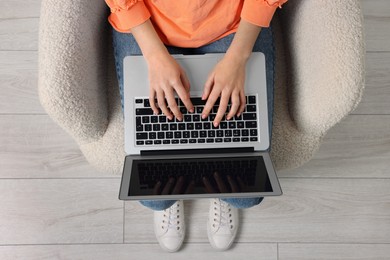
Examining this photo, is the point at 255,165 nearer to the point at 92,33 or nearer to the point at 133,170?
the point at 133,170

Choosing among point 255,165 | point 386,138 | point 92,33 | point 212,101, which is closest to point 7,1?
point 92,33

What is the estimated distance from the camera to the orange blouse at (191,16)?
2.55 feet

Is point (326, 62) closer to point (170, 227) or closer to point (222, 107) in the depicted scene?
point (222, 107)

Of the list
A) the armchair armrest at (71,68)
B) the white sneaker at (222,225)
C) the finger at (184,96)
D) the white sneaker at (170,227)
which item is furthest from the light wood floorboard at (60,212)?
the finger at (184,96)

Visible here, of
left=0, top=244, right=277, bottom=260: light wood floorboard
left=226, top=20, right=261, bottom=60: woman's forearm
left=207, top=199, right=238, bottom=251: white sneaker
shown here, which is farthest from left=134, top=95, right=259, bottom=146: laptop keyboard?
left=0, top=244, right=277, bottom=260: light wood floorboard

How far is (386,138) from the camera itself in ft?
4.06

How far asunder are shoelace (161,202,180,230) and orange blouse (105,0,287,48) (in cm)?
48

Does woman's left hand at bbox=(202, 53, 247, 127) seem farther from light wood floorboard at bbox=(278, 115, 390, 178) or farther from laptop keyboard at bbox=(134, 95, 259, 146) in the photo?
light wood floorboard at bbox=(278, 115, 390, 178)

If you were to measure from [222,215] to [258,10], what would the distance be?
Result: 58 cm

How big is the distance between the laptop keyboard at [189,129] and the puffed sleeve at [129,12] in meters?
0.15

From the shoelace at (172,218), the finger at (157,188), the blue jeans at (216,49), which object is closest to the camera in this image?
the finger at (157,188)

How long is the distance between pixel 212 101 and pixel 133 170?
197 millimetres

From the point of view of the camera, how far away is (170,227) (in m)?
1.13

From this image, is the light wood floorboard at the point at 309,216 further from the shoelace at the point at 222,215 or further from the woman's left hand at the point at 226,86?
the woman's left hand at the point at 226,86
